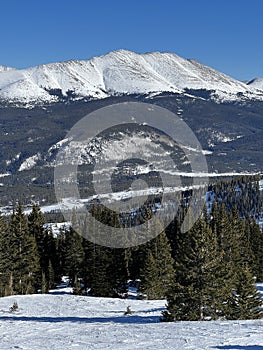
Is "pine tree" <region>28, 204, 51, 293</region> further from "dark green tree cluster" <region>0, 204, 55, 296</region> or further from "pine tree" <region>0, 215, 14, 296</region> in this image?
"pine tree" <region>0, 215, 14, 296</region>

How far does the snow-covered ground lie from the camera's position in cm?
1706

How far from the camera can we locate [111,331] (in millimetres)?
20844

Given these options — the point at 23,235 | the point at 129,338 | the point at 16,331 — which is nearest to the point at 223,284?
the point at 129,338

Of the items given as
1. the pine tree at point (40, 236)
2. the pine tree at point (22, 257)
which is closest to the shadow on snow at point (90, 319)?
the pine tree at point (22, 257)

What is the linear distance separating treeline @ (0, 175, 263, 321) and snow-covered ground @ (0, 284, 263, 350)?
302cm

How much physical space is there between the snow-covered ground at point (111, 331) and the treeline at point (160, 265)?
302 cm

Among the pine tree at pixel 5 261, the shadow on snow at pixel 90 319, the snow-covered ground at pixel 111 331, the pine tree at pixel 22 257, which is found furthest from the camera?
the pine tree at pixel 22 257

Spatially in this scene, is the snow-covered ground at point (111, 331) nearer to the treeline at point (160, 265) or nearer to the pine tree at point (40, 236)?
the treeline at point (160, 265)

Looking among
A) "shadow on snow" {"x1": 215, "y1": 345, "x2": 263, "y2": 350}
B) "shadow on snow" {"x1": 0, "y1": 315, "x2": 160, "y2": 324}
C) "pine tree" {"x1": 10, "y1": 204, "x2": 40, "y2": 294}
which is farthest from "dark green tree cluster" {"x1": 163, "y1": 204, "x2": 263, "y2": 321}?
"pine tree" {"x1": 10, "y1": 204, "x2": 40, "y2": 294}

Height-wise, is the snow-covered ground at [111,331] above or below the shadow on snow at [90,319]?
above

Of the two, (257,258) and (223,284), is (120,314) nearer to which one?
(223,284)

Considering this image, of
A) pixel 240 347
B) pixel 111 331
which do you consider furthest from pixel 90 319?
pixel 240 347

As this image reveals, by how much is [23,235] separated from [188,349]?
113ft

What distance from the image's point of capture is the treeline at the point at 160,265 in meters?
26.1
